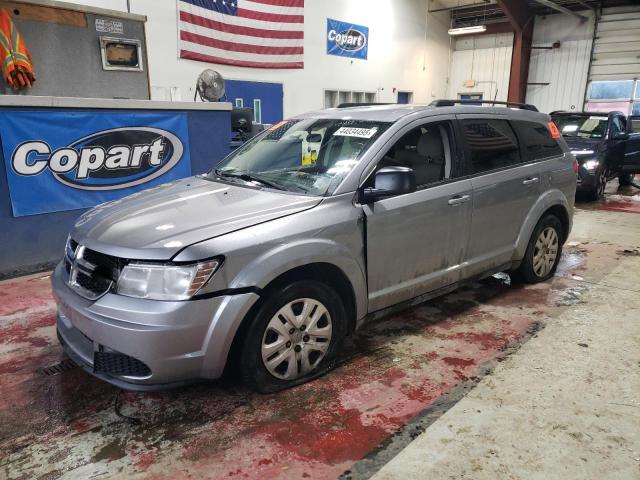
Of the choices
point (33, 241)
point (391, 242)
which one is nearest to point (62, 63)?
point (33, 241)

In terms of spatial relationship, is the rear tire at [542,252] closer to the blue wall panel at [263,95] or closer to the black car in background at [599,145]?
the black car in background at [599,145]

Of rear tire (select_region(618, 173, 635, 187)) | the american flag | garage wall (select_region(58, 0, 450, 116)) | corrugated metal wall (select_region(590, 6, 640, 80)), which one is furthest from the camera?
corrugated metal wall (select_region(590, 6, 640, 80))

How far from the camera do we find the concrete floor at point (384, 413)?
207 centimetres

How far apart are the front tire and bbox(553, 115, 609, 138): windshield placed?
27.4 feet

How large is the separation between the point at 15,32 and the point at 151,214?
470cm

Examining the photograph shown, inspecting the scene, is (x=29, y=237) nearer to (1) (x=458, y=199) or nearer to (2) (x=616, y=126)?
(1) (x=458, y=199)

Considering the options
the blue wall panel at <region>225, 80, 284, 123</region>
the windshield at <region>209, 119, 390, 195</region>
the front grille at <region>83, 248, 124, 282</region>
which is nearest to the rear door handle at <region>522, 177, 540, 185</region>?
the windshield at <region>209, 119, 390, 195</region>

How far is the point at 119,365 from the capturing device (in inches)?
87.0

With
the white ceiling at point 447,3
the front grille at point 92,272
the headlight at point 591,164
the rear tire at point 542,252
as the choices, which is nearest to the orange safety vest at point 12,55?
the front grille at point 92,272

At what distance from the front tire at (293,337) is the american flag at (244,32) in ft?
27.6

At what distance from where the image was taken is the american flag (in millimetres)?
9477

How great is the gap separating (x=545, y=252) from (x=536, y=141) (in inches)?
39.7

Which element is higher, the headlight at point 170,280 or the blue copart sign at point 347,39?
the blue copart sign at point 347,39

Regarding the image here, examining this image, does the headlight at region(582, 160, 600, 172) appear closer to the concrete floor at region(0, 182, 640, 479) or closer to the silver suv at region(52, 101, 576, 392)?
the silver suv at region(52, 101, 576, 392)
